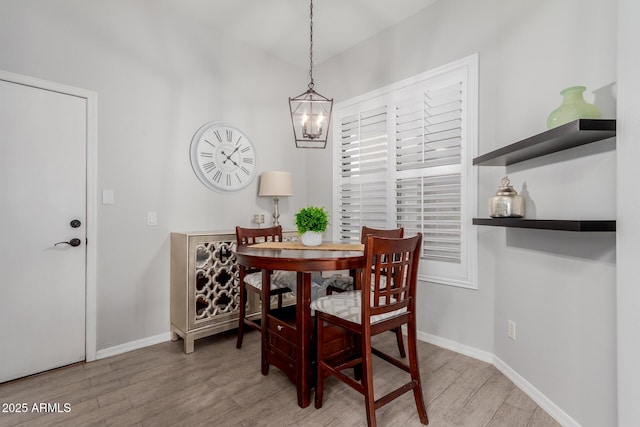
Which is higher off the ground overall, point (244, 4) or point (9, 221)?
point (244, 4)

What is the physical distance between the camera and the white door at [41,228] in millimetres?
2066

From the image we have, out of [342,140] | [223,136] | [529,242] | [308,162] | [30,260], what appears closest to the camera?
[529,242]

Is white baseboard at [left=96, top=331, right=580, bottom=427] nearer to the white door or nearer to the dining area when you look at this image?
the white door

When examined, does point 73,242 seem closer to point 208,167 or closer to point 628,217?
point 208,167

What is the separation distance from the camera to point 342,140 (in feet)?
11.6

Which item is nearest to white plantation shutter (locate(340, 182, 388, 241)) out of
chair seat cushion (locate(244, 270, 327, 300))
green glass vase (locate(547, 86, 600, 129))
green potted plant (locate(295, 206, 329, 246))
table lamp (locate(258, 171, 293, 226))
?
table lamp (locate(258, 171, 293, 226))

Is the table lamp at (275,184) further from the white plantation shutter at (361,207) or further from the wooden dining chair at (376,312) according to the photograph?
the wooden dining chair at (376,312)

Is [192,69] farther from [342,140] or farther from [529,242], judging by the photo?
[529,242]

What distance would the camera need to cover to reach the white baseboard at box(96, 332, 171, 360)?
2428 mm

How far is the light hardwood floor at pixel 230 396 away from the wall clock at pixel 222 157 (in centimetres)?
164

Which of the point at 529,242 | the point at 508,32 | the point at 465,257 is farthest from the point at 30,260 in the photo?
the point at 508,32

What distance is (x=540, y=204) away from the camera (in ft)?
6.09

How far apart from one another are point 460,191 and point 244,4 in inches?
100

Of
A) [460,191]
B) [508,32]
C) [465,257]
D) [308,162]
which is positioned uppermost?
[508,32]
